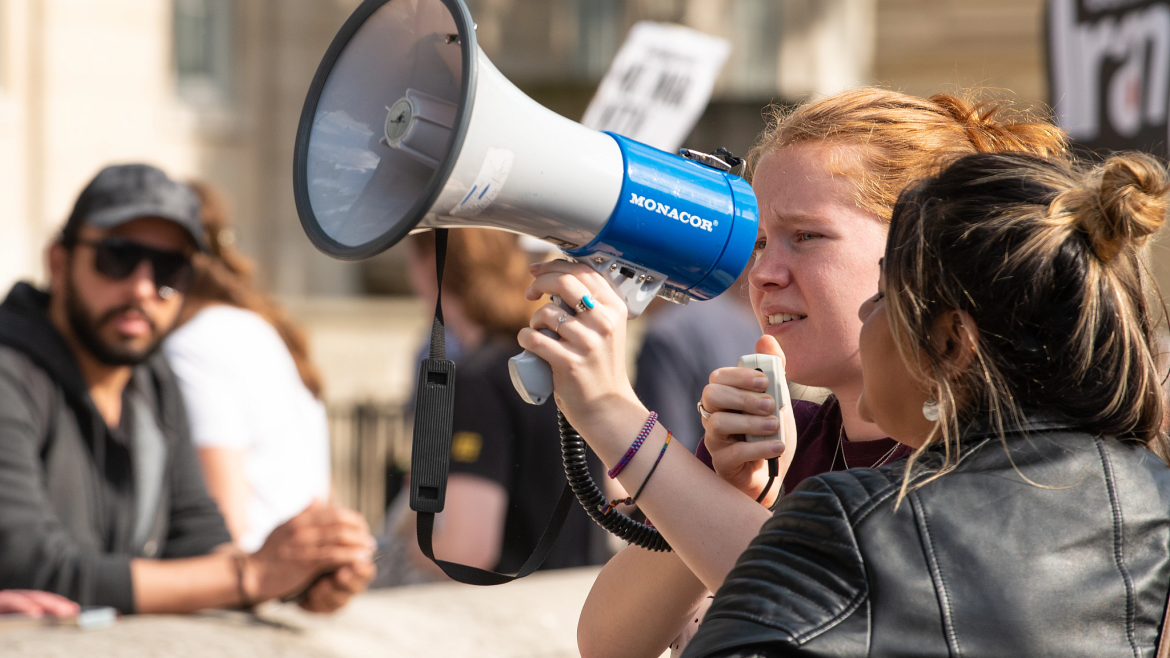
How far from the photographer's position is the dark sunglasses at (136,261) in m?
3.36

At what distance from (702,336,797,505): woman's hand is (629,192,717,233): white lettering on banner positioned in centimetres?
22

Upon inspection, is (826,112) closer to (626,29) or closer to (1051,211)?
(1051,211)

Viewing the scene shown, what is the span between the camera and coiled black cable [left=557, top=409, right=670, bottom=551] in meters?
1.59

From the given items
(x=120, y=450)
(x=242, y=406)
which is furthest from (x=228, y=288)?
(x=120, y=450)

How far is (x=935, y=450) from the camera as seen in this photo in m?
1.28

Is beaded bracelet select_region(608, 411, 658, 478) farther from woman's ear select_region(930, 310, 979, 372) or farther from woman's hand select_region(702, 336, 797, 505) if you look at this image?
woman's ear select_region(930, 310, 979, 372)

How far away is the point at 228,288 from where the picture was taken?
4.08m

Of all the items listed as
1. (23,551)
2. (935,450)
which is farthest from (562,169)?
(23,551)

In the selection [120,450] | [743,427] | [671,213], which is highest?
[671,213]

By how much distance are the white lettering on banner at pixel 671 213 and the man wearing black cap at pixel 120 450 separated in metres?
1.76

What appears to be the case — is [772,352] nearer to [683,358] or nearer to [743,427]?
[743,427]

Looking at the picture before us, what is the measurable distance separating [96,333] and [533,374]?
7.06 feet

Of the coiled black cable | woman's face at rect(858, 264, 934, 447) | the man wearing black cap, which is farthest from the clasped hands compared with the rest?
woman's face at rect(858, 264, 934, 447)

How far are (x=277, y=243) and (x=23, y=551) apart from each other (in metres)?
11.3
